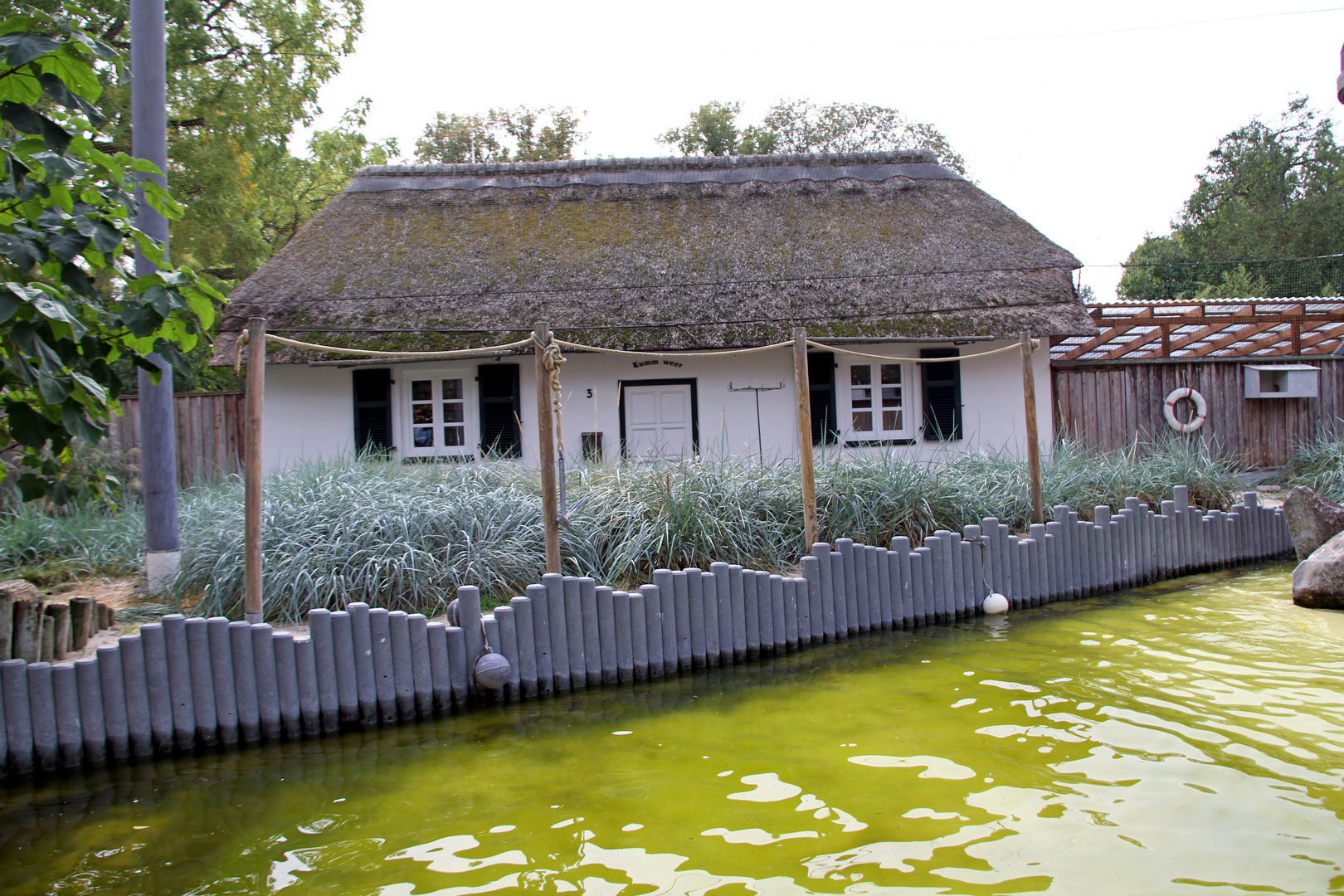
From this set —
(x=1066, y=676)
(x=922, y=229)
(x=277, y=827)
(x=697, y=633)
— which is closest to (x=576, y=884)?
(x=277, y=827)

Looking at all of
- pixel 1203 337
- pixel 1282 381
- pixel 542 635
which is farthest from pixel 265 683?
pixel 1203 337

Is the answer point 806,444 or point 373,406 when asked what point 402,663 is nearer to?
point 806,444

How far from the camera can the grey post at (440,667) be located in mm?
4559

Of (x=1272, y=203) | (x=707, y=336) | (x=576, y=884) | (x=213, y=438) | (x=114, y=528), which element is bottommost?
(x=576, y=884)

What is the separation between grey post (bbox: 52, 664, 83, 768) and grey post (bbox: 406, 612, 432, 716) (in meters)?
1.43

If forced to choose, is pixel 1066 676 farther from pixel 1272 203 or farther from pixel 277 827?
pixel 1272 203

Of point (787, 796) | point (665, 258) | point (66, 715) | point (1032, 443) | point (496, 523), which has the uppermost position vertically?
point (665, 258)

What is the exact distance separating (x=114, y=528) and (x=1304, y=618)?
334 inches

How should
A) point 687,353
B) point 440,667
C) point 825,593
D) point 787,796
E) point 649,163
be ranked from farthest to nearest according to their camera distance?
point 649,163, point 687,353, point 825,593, point 440,667, point 787,796

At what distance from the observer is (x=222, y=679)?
4199 mm

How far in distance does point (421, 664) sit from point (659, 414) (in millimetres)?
7160

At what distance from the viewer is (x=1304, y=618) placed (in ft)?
19.2

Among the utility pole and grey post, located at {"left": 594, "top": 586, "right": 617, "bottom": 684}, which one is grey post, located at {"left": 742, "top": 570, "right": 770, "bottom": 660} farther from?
the utility pole

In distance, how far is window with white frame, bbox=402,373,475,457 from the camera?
11.4 meters
